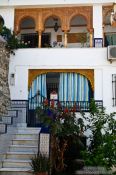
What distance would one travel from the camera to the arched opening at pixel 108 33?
18234 millimetres

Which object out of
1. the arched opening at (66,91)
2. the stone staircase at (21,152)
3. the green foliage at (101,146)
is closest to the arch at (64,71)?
the arched opening at (66,91)

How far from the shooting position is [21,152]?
42.2ft

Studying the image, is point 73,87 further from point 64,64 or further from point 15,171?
point 15,171

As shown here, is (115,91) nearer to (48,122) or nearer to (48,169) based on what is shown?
(48,122)

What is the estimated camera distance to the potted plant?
11.1 meters

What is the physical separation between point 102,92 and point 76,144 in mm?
3619

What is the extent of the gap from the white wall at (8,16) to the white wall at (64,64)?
5.30 feet

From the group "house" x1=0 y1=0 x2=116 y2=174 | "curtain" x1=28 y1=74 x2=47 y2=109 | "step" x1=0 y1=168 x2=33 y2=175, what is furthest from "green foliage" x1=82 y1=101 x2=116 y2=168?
"curtain" x1=28 y1=74 x2=47 y2=109

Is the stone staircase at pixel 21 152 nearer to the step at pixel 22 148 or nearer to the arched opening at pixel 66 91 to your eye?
the step at pixel 22 148

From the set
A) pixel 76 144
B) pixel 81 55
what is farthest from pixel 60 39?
pixel 76 144

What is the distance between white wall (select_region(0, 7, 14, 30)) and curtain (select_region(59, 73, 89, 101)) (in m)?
3.60

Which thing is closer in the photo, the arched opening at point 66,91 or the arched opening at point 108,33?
the arched opening at point 66,91

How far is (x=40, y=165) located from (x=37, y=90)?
18.6 ft

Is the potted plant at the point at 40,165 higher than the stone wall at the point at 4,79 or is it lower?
lower
